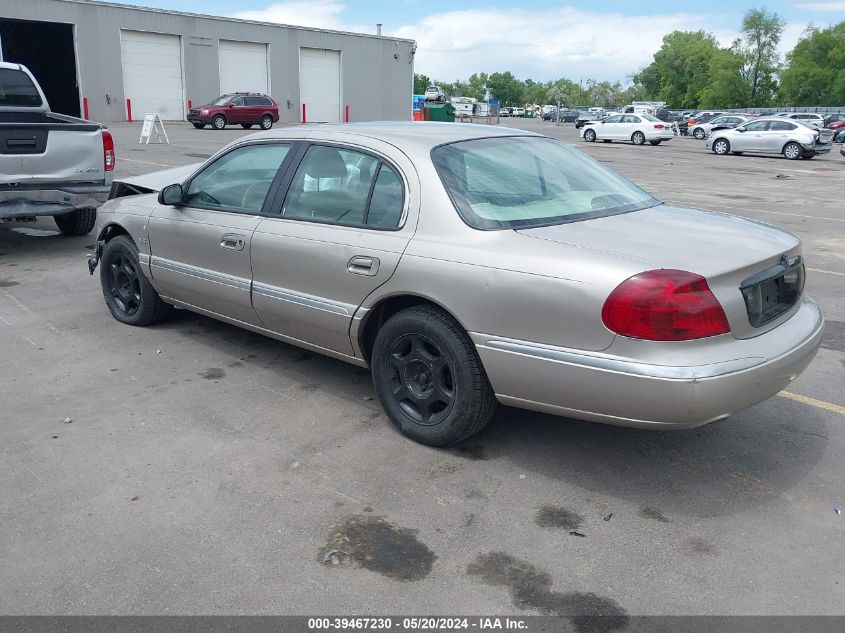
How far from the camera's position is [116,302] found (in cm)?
613

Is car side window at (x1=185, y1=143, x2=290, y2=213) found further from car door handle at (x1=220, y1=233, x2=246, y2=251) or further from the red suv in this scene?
the red suv

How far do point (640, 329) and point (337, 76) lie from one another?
45.5m

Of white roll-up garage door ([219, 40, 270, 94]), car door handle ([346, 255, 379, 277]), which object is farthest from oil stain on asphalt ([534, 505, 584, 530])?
white roll-up garage door ([219, 40, 270, 94])

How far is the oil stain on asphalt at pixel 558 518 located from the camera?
10.8 feet

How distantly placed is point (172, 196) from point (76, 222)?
537 cm

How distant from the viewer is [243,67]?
41781 mm

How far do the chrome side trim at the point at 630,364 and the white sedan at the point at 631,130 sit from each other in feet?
118

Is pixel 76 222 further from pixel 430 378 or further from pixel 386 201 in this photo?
pixel 430 378

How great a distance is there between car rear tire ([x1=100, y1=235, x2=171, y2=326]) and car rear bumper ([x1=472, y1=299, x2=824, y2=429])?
320 centimetres

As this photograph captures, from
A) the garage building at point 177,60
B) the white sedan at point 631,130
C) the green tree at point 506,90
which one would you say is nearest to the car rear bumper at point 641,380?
the white sedan at point 631,130

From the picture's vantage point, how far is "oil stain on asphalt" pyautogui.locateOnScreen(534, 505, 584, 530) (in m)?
3.29

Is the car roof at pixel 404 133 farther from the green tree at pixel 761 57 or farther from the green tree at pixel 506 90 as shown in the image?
the green tree at pixel 506 90

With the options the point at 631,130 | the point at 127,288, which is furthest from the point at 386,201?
the point at 631,130

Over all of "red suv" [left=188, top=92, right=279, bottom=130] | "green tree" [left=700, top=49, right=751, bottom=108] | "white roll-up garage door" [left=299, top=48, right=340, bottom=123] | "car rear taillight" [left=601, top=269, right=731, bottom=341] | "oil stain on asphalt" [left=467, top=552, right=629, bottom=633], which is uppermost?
"green tree" [left=700, top=49, right=751, bottom=108]
